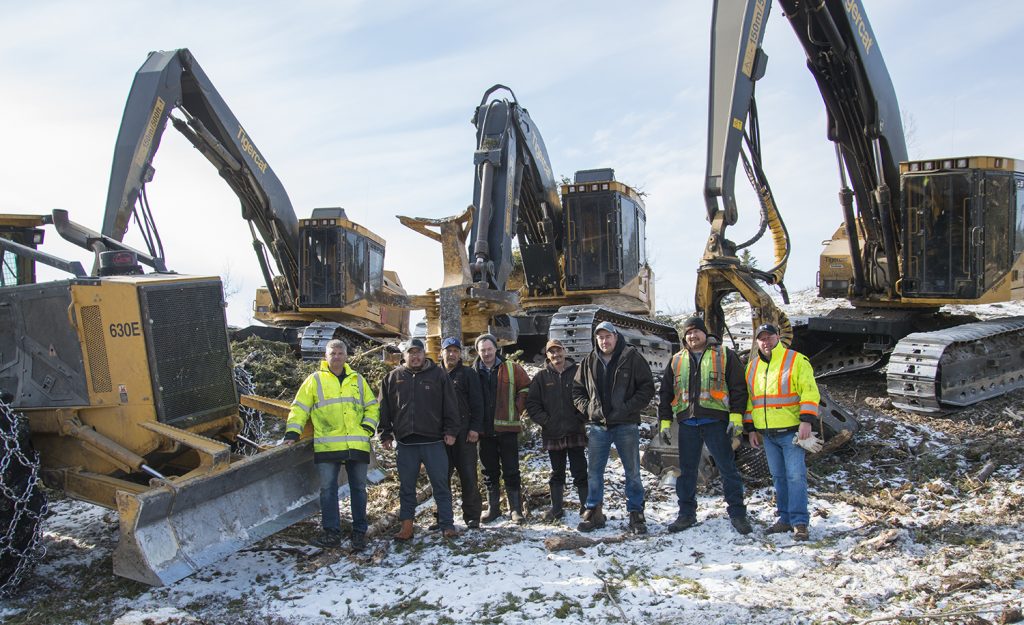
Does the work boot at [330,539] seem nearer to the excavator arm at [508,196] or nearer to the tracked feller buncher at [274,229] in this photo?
the excavator arm at [508,196]

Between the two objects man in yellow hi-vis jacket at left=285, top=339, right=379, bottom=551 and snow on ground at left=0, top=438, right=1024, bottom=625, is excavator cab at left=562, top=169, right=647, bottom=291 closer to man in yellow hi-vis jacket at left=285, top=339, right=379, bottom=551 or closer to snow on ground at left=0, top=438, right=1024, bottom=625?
snow on ground at left=0, top=438, right=1024, bottom=625

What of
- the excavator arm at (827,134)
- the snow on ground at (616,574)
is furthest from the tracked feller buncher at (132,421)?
the excavator arm at (827,134)

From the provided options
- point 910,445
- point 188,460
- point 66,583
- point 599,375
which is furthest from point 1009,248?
point 66,583

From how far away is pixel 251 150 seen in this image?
1281 cm

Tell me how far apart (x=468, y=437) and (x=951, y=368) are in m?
5.78

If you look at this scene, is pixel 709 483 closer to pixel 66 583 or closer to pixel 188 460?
pixel 188 460

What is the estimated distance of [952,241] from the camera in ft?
31.7

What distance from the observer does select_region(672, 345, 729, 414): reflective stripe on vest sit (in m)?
5.87

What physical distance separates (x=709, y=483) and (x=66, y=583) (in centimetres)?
483

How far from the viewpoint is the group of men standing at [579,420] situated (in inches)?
228

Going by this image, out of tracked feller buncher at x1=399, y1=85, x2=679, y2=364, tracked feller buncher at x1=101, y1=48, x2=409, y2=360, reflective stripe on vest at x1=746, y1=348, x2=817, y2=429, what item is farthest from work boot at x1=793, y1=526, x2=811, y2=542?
tracked feller buncher at x1=101, y1=48, x2=409, y2=360

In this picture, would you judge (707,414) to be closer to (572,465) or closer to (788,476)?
(788,476)

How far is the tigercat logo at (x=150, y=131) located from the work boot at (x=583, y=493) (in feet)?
22.6

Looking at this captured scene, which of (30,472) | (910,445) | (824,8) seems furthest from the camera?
(824,8)
